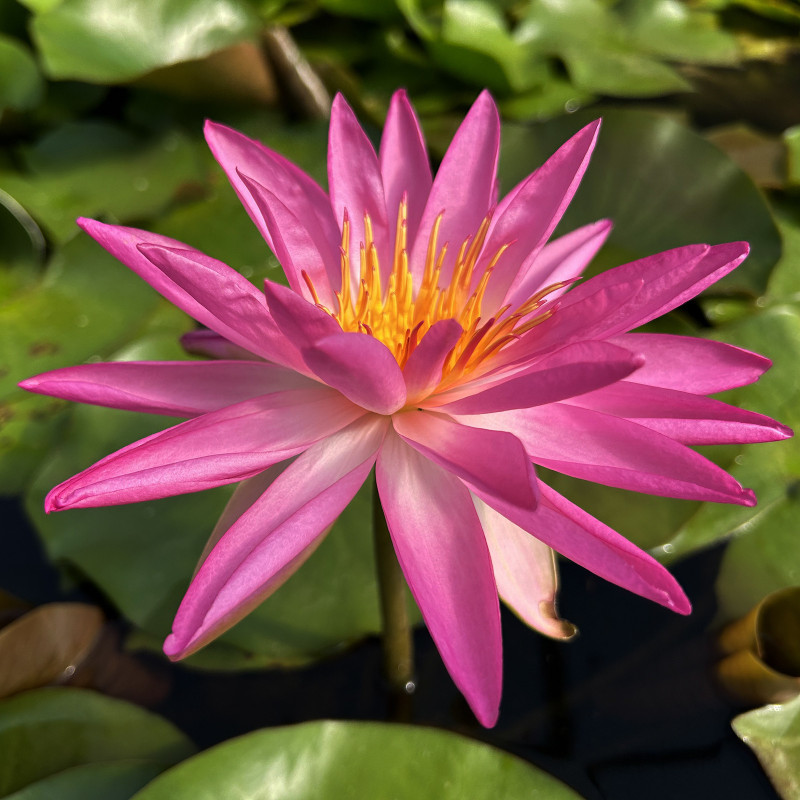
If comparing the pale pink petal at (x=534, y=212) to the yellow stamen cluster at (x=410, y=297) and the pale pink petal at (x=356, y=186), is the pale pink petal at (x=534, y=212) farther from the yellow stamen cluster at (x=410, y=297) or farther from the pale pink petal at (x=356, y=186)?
the pale pink petal at (x=356, y=186)

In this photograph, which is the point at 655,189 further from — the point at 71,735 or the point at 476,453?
the point at 71,735

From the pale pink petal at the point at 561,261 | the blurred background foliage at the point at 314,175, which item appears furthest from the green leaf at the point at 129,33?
the pale pink petal at the point at 561,261

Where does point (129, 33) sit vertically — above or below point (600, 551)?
below

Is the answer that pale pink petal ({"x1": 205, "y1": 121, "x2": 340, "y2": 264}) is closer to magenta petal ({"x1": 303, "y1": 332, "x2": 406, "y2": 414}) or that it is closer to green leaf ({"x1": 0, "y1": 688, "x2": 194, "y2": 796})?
magenta petal ({"x1": 303, "y1": 332, "x2": 406, "y2": 414})

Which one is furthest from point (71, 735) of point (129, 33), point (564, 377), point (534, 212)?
point (129, 33)

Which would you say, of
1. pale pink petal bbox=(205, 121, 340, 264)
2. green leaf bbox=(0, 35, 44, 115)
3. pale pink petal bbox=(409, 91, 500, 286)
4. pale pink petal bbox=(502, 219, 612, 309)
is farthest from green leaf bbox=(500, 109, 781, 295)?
green leaf bbox=(0, 35, 44, 115)

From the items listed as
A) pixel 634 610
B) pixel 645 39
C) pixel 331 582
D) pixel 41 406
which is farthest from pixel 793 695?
pixel 645 39
